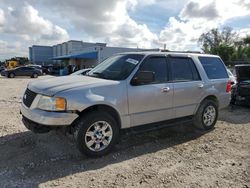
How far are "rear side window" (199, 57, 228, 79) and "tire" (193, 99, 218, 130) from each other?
2.17 feet

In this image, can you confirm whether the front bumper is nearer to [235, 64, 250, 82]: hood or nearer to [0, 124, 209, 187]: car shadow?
Answer: [0, 124, 209, 187]: car shadow

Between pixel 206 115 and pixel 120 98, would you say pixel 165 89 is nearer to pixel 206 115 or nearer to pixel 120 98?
pixel 120 98

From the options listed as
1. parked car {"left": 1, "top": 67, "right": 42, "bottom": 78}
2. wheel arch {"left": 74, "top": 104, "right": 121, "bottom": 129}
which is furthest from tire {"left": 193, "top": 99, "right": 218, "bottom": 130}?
parked car {"left": 1, "top": 67, "right": 42, "bottom": 78}

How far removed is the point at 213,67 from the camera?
256 inches

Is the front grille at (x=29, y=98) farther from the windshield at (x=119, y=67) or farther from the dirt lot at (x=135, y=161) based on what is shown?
the windshield at (x=119, y=67)

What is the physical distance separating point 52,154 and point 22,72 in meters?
27.5

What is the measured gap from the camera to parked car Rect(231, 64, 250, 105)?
9.16 m

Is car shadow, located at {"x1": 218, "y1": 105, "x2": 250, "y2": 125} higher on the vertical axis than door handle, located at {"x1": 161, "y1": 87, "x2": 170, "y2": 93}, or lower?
lower

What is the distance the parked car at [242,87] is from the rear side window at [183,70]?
4.13m

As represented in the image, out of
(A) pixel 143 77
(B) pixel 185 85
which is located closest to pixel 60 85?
(A) pixel 143 77

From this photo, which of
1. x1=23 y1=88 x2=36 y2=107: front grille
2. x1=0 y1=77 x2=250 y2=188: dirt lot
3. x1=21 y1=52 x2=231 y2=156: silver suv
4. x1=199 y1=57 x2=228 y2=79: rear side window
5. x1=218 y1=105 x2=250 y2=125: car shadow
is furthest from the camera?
x1=218 y1=105 x2=250 y2=125: car shadow

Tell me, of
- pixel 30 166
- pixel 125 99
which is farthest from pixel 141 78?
pixel 30 166

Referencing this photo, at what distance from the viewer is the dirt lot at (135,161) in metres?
3.74

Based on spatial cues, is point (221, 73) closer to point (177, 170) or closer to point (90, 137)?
point (177, 170)
